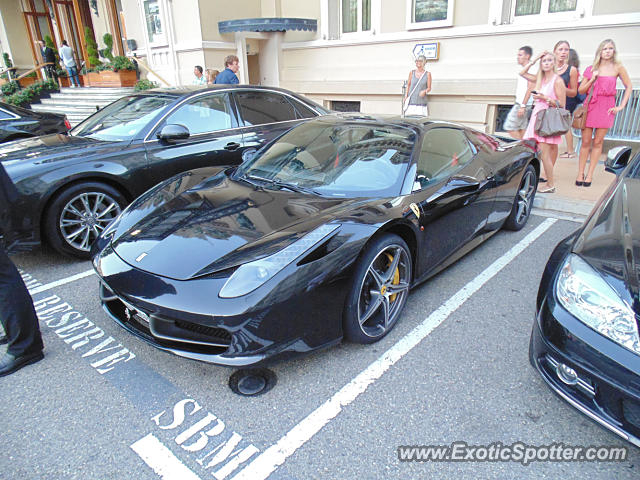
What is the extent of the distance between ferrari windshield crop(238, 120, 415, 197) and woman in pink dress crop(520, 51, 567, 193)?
2980 millimetres

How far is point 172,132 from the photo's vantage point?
4.31 m

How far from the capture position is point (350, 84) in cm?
1092

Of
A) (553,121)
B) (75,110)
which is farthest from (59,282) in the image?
(75,110)

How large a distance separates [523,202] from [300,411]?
3.49 meters

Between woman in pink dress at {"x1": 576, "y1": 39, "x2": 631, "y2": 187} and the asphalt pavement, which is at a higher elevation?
woman in pink dress at {"x1": 576, "y1": 39, "x2": 631, "y2": 187}

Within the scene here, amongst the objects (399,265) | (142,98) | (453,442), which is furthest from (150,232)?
(142,98)

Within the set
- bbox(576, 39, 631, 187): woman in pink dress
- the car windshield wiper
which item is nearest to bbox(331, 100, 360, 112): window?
bbox(576, 39, 631, 187): woman in pink dress

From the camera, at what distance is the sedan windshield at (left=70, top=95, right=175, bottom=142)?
4.53 meters

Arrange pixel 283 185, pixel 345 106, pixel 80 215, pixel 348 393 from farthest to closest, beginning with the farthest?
pixel 345 106, pixel 80 215, pixel 283 185, pixel 348 393

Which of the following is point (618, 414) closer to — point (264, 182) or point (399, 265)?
point (399, 265)

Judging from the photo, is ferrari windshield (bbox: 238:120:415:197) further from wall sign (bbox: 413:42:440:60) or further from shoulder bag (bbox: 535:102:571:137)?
wall sign (bbox: 413:42:440:60)

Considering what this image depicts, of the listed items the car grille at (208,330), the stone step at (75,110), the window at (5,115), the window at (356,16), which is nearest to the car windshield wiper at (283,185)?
the car grille at (208,330)

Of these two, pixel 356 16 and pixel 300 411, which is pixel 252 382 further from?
pixel 356 16

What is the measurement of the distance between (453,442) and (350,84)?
32.9 ft
